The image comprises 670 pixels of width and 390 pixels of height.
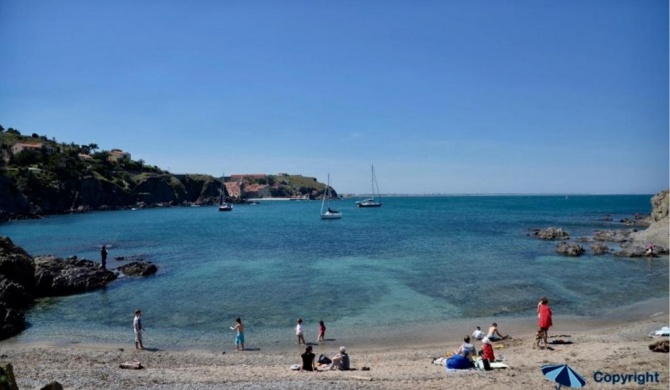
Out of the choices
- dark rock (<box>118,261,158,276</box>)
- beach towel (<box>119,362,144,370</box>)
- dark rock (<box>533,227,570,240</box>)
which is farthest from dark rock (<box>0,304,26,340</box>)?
dark rock (<box>533,227,570,240</box>)

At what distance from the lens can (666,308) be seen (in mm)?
24641

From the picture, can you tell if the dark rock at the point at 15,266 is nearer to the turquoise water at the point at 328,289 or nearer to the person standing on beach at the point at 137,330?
the turquoise water at the point at 328,289

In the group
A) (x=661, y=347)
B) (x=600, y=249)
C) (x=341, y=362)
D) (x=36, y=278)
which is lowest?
(x=341, y=362)

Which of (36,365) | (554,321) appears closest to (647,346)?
(554,321)

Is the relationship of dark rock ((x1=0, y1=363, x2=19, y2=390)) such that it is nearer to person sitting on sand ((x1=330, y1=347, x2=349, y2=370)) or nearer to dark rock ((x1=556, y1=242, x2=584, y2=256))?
person sitting on sand ((x1=330, y1=347, x2=349, y2=370))

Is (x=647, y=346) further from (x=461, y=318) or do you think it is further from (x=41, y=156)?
(x=41, y=156)

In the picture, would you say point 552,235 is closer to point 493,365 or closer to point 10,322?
point 493,365

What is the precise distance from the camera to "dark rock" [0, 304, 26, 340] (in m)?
21.4

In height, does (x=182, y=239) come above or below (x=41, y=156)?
below

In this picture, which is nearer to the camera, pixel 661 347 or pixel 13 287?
pixel 661 347

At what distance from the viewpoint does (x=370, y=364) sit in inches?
663

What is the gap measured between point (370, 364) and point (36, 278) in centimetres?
2632

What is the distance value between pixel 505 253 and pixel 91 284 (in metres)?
40.1

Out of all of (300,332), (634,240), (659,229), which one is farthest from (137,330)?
(659,229)
